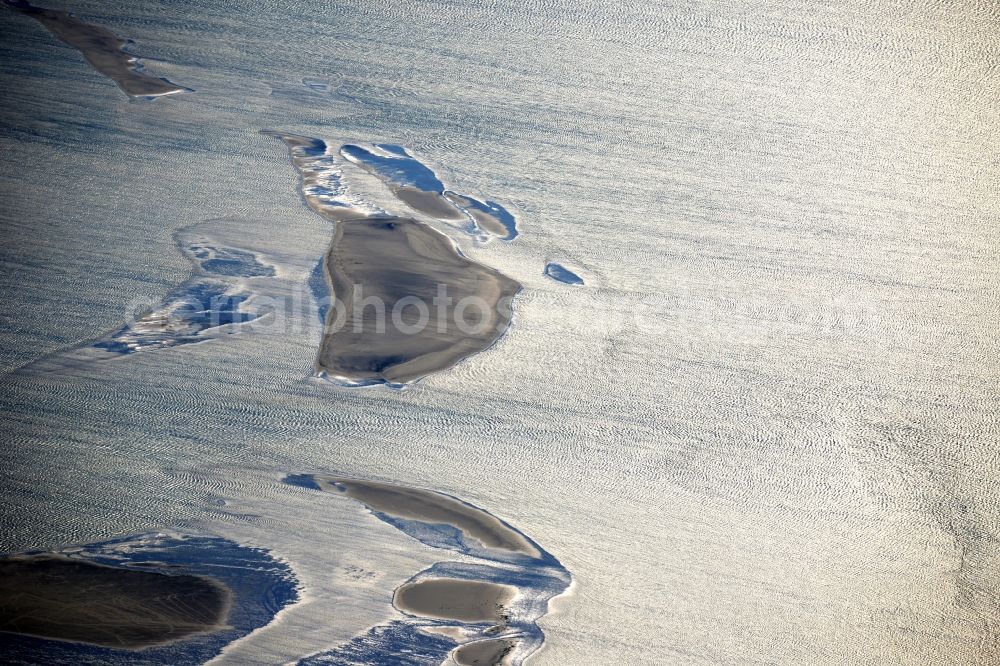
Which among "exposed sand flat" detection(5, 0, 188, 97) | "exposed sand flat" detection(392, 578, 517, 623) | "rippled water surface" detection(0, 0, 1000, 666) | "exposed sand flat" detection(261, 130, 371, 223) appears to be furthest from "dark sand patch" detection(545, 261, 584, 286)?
"exposed sand flat" detection(5, 0, 188, 97)

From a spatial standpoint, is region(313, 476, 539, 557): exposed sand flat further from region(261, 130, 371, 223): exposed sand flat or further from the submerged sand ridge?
region(261, 130, 371, 223): exposed sand flat

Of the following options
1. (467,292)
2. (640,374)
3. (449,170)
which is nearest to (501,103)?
(449,170)

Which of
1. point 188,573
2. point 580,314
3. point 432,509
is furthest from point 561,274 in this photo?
point 188,573

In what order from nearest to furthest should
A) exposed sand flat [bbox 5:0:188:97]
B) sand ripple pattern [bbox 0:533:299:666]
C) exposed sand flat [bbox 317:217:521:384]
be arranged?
sand ripple pattern [bbox 0:533:299:666] → exposed sand flat [bbox 317:217:521:384] → exposed sand flat [bbox 5:0:188:97]

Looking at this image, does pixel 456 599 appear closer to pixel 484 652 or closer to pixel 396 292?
pixel 484 652

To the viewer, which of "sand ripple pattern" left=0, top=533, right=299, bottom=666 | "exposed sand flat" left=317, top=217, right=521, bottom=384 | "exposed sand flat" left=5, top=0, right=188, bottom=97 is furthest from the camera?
"exposed sand flat" left=5, top=0, right=188, bottom=97

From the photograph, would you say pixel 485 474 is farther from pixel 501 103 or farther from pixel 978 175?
pixel 978 175

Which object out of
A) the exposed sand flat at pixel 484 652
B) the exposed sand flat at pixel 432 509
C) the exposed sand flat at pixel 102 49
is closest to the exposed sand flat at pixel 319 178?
the exposed sand flat at pixel 102 49
